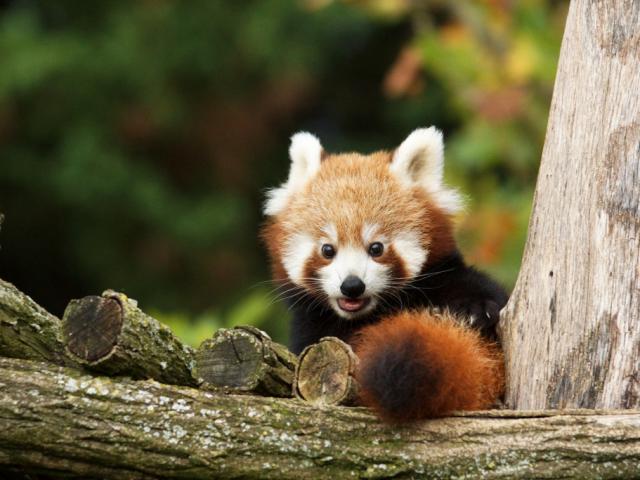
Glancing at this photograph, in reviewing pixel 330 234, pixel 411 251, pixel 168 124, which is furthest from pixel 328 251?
pixel 168 124

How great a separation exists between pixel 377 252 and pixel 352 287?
21 centimetres

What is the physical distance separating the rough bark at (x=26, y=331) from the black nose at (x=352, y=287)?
1.13 metres

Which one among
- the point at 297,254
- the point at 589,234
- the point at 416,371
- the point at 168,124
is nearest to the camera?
the point at 416,371

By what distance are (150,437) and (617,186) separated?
1.62 meters

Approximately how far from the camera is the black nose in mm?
3928

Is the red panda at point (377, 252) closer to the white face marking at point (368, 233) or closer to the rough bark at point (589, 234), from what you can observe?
the white face marking at point (368, 233)

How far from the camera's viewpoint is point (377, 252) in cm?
406

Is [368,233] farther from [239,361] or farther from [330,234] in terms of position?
[239,361]

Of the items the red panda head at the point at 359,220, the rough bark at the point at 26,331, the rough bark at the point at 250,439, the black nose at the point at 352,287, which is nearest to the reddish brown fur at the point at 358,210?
the red panda head at the point at 359,220

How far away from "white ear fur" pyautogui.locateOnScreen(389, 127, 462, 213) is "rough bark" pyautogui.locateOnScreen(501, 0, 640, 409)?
81cm

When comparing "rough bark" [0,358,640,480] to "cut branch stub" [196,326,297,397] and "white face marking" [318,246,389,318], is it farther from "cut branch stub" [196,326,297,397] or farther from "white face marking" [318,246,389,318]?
"white face marking" [318,246,389,318]

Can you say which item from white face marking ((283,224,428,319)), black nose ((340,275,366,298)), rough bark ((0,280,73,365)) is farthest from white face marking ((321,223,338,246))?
rough bark ((0,280,73,365))

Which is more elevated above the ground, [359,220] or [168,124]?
[168,124]

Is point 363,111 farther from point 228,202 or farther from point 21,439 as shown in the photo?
point 21,439
